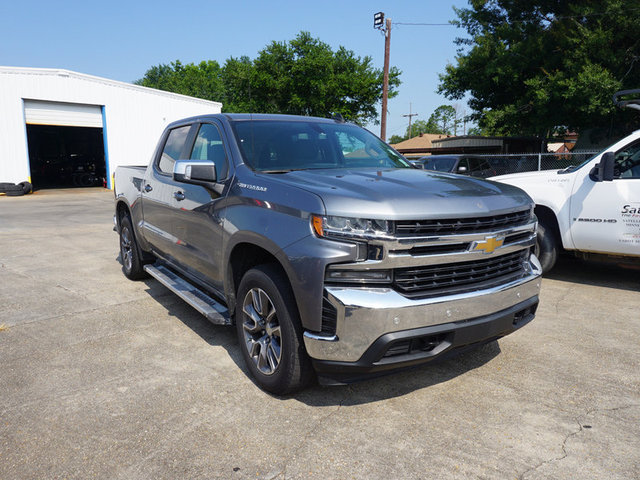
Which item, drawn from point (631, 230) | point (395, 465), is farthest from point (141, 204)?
point (631, 230)

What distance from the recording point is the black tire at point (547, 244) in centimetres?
607

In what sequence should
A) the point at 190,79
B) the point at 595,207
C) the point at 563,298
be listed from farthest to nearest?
the point at 190,79 < the point at 595,207 < the point at 563,298

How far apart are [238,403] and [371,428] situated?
2.84ft

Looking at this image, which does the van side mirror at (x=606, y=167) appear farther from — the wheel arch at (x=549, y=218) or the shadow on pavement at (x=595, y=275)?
the shadow on pavement at (x=595, y=275)

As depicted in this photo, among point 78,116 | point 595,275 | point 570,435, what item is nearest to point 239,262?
point 570,435

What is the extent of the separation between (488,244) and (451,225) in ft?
1.11

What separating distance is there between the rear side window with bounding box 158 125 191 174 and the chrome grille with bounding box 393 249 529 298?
9.45 feet

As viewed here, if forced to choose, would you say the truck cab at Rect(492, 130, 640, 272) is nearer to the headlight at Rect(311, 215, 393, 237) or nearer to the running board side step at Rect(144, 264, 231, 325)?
the headlight at Rect(311, 215, 393, 237)

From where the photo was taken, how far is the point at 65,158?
2823 centimetres

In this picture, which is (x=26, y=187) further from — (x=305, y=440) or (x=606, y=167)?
(x=305, y=440)

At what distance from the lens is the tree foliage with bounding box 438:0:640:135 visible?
1753cm

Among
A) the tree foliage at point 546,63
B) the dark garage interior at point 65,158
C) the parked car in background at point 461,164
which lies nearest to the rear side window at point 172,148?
the parked car in background at point 461,164

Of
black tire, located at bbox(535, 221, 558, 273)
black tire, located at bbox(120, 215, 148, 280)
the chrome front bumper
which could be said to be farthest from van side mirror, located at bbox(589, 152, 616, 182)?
black tire, located at bbox(120, 215, 148, 280)

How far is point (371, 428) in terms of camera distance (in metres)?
2.80
